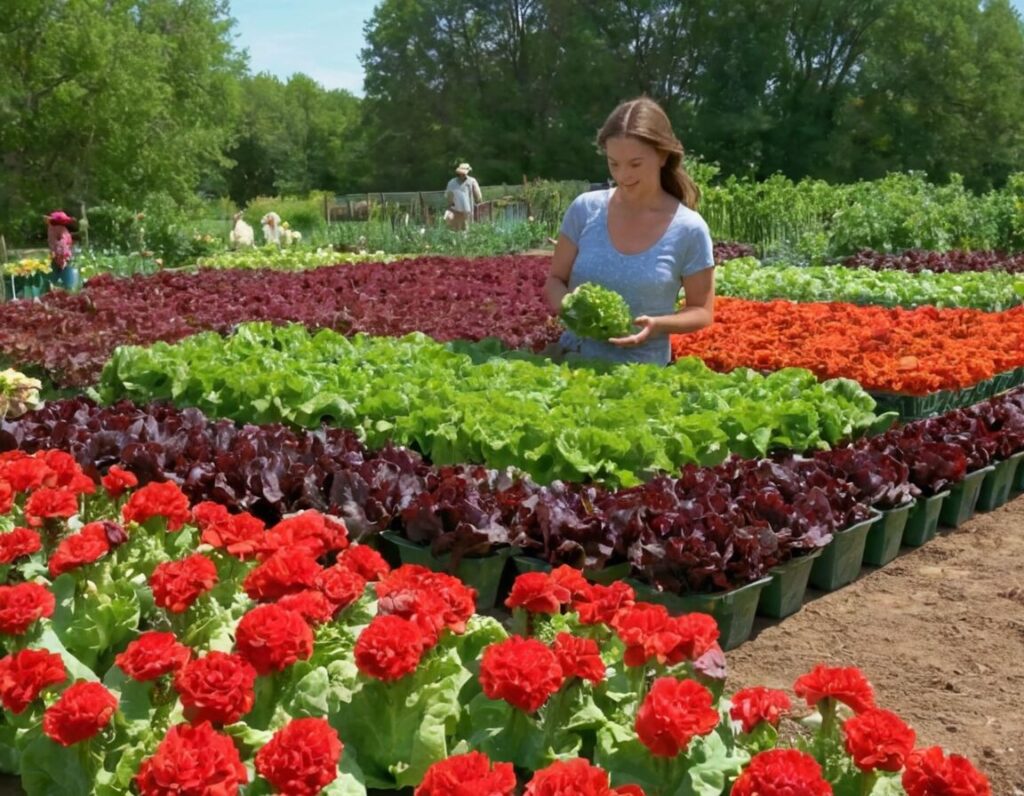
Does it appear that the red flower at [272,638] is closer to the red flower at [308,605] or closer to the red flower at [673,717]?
A: the red flower at [308,605]

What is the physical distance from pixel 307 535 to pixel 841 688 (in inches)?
62.9

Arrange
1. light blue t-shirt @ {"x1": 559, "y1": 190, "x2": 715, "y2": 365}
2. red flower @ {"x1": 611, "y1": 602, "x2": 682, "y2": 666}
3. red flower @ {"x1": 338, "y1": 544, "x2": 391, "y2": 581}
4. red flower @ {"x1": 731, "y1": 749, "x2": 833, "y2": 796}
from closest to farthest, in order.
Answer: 1. red flower @ {"x1": 731, "y1": 749, "x2": 833, "y2": 796}
2. red flower @ {"x1": 611, "y1": 602, "x2": 682, "y2": 666}
3. red flower @ {"x1": 338, "y1": 544, "x2": 391, "y2": 581}
4. light blue t-shirt @ {"x1": 559, "y1": 190, "x2": 715, "y2": 365}

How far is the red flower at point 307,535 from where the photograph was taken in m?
3.04

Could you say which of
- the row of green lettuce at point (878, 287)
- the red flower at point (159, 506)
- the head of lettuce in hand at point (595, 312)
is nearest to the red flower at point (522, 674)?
the red flower at point (159, 506)

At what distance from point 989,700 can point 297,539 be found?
2.34 meters

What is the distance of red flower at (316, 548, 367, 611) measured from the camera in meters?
2.73

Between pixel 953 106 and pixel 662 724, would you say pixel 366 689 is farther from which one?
pixel 953 106

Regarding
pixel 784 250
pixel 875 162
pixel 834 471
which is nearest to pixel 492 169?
pixel 875 162

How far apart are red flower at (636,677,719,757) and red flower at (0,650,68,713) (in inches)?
51.4

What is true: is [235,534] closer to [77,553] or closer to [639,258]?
[77,553]

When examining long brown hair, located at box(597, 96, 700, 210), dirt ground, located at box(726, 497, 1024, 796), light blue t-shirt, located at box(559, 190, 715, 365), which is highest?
long brown hair, located at box(597, 96, 700, 210)

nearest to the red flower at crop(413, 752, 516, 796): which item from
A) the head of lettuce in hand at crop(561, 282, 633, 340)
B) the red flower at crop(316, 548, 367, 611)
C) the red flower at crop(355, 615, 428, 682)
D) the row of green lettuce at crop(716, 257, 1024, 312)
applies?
the red flower at crop(355, 615, 428, 682)

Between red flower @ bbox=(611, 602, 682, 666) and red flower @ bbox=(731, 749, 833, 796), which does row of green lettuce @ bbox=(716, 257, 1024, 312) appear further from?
red flower @ bbox=(731, 749, 833, 796)

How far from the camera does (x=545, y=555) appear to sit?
396cm
